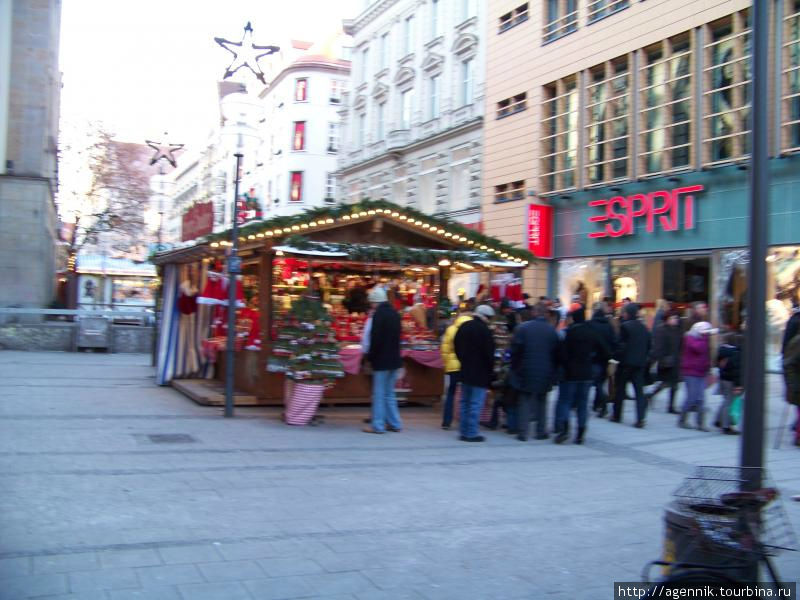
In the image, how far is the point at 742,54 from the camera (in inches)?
743

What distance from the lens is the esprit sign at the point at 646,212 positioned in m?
20.4

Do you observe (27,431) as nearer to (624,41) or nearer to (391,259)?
(391,259)

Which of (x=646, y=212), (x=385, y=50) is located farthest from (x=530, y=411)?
(x=385, y=50)

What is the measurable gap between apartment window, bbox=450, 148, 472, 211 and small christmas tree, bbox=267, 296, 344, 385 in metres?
18.2

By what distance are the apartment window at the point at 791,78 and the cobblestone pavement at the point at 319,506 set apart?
8.89 m

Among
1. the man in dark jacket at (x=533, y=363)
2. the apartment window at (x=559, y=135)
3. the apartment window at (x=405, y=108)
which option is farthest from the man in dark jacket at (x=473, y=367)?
the apartment window at (x=405, y=108)

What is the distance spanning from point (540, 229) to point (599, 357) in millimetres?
12918

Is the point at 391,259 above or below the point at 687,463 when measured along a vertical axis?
above

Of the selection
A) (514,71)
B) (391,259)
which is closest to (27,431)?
(391,259)

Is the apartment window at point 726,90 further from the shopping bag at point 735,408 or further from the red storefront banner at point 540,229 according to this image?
the shopping bag at point 735,408

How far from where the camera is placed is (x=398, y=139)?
3375 centimetres

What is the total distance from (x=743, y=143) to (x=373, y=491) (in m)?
14.7

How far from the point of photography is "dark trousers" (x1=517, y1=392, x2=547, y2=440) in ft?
37.5

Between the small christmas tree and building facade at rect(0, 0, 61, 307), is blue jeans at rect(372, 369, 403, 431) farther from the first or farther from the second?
building facade at rect(0, 0, 61, 307)
